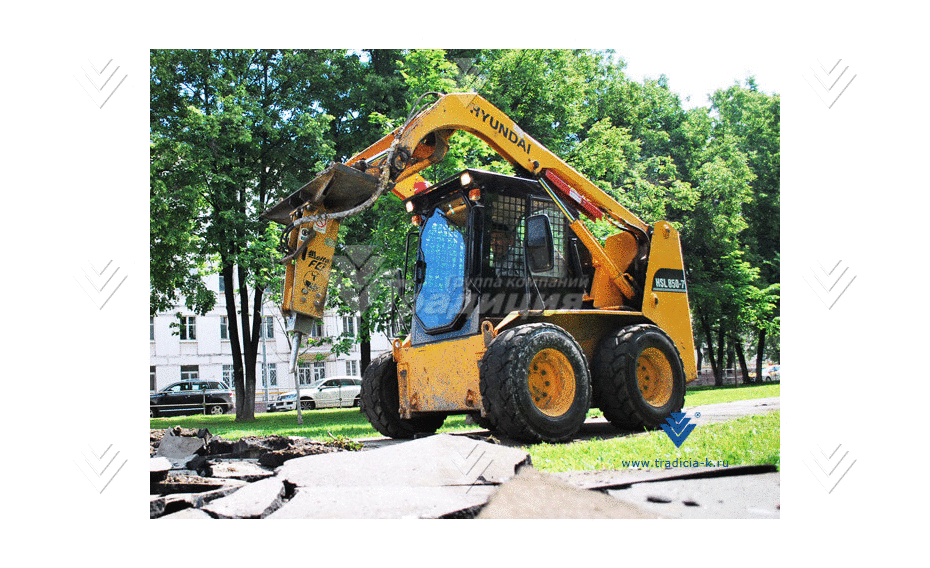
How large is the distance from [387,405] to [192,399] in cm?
389

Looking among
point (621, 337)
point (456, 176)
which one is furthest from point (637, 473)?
point (456, 176)

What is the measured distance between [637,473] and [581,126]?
10.3 m

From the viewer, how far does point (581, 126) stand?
523 inches

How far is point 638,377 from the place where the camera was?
6113mm

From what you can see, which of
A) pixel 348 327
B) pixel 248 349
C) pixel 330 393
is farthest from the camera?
pixel 330 393

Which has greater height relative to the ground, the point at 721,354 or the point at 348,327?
the point at 348,327

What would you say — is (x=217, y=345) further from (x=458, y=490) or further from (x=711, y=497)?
(x=711, y=497)

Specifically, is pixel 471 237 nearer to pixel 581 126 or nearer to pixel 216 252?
pixel 216 252

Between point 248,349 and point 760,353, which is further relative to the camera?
point 248,349

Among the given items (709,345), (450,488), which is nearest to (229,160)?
(709,345)
